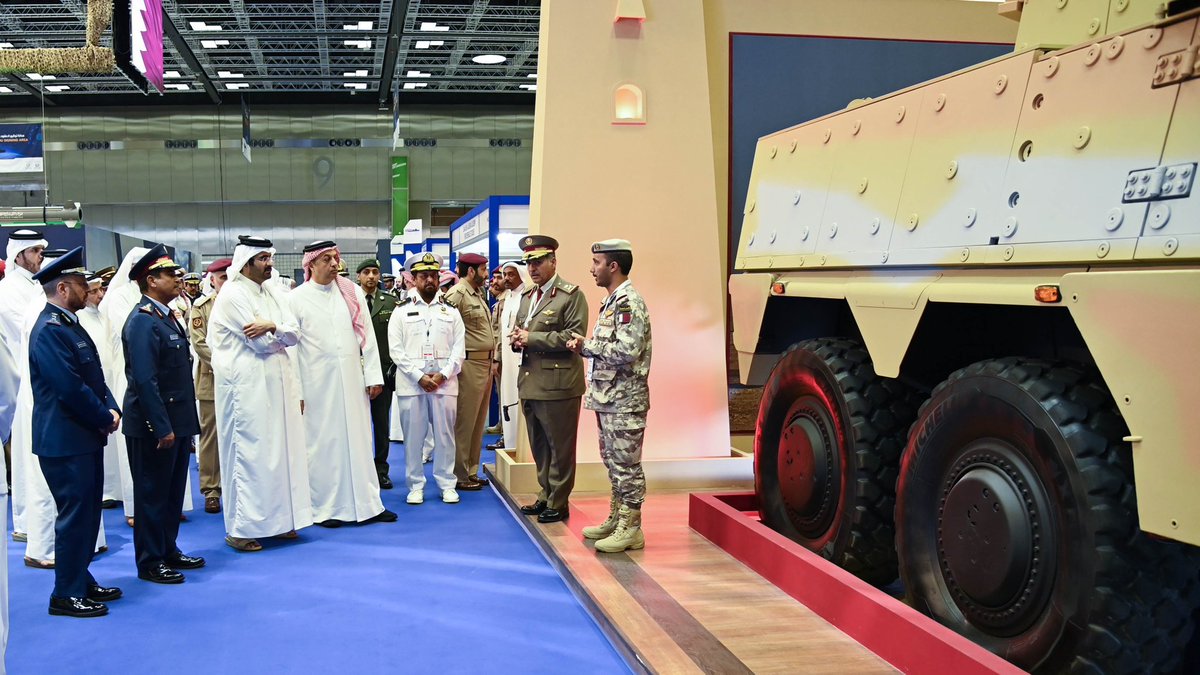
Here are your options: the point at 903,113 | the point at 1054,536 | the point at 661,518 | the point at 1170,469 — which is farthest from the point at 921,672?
the point at 661,518

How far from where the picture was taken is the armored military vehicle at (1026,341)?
2750 millimetres

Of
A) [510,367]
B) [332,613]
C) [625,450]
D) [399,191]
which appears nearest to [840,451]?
[625,450]

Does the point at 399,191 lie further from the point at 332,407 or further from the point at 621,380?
the point at 621,380

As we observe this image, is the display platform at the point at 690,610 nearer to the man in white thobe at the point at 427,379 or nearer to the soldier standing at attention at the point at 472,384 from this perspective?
the man in white thobe at the point at 427,379

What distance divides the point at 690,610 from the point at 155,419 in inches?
110

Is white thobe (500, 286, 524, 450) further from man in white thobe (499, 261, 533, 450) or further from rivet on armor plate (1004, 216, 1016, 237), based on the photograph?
rivet on armor plate (1004, 216, 1016, 237)

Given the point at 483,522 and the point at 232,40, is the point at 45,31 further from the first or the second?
the point at 483,522

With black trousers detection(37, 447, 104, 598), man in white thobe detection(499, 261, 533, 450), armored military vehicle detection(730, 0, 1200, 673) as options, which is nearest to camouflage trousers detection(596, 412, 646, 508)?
armored military vehicle detection(730, 0, 1200, 673)

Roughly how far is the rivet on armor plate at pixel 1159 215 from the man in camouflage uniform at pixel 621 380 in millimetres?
2871

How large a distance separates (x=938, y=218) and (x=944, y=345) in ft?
2.42

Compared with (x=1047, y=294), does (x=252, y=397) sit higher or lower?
lower

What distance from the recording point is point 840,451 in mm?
4535

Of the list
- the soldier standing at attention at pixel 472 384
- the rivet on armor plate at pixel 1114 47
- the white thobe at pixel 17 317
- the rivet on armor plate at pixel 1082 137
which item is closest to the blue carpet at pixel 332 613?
the white thobe at pixel 17 317

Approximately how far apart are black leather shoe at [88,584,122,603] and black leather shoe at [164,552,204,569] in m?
0.54
